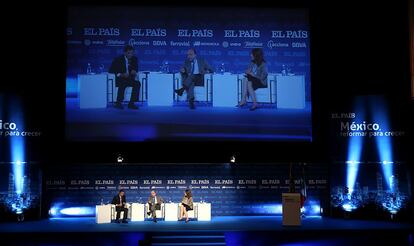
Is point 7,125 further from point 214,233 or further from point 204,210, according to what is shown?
point 214,233

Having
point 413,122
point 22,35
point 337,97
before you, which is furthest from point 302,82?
point 22,35

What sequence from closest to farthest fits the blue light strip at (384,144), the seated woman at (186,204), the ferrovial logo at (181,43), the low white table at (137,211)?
the seated woman at (186,204) → the low white table at (137,211) → the blue light strip at (384,144) → the ferrovial logo at (181,43)

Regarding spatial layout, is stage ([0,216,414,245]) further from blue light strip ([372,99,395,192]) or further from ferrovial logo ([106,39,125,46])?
ferrovial logo ([106,39,125,46])

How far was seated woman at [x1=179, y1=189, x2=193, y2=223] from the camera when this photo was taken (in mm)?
11133

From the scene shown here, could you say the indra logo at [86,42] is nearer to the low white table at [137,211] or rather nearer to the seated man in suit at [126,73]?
the seated man in suit at [126,73]

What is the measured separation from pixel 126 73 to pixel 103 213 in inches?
130

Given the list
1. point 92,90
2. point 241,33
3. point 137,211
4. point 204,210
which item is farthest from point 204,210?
point 241,33

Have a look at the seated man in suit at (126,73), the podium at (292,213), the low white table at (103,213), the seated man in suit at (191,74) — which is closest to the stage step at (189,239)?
the podium at (292,213)

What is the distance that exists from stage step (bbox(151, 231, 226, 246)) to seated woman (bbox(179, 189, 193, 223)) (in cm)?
151

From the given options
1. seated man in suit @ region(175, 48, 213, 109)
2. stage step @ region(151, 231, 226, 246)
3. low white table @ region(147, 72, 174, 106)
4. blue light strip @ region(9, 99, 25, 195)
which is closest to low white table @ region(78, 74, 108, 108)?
low white table @ region(147, 72, 174, 106)

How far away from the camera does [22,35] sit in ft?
39.4

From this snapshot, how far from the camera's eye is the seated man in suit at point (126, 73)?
12148 millimetres

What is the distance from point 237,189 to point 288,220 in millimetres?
2254

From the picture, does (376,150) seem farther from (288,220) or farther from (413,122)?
(288,220)
